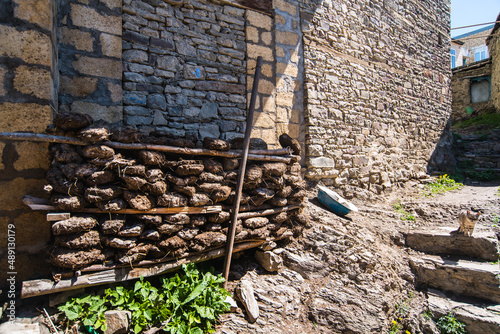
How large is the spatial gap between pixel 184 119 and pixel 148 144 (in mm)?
1509

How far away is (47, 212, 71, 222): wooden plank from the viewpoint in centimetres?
212

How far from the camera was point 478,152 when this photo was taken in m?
8.62

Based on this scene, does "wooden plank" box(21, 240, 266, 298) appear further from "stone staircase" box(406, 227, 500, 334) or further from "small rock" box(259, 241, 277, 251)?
"stone staircase" box(406, 227, 500, 334)

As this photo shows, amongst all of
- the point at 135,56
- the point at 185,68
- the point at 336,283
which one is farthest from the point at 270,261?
the point at 135,56

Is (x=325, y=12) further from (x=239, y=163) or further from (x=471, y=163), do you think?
(x=471, y=163)

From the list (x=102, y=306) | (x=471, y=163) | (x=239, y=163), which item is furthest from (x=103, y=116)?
(x=471, y=163)

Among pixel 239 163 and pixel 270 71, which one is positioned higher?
pixel 270 71

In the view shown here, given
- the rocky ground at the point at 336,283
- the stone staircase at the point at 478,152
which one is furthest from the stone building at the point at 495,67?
the rocky ground at the point at 336,283

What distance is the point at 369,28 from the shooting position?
6.46 meters

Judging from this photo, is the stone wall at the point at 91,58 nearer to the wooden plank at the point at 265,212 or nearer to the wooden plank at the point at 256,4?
the wooden plank at the point at 256,4

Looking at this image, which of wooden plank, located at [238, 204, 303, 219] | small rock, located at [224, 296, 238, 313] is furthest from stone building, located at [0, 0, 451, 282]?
small rock, located at [224, 296, 238, 313]

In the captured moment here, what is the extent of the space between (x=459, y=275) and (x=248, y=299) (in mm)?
3046

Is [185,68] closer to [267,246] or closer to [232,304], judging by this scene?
[267,246]

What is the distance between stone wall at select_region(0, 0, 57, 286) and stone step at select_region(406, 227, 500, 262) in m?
4.93
